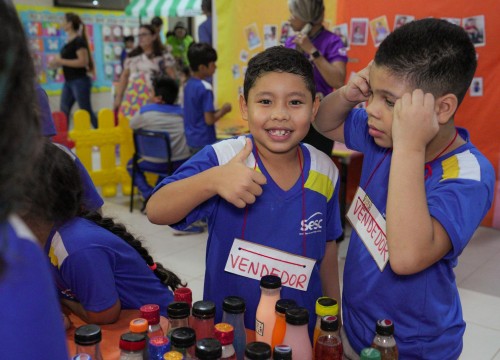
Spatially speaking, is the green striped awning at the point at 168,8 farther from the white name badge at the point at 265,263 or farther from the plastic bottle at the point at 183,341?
the plastic bottle at the point at 183,341

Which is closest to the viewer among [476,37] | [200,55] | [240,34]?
[476,37]

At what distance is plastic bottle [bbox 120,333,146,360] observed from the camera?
933 millimetres

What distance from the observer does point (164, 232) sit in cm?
435

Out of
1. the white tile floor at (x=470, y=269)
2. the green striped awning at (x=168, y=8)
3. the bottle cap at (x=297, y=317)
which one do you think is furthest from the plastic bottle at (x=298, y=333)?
the green striped awning at (x=168, y=8)

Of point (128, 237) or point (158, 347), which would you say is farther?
point (128, 237)

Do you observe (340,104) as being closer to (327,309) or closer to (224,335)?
(327,309)

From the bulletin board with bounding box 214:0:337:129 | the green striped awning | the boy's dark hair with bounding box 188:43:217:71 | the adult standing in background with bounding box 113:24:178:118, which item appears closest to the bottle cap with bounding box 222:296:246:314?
the boy's dark hair with bounding box 188:43:217:71

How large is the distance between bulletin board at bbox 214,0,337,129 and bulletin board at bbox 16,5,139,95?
427 centimetres

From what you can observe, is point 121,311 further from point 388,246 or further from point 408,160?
point 408,160

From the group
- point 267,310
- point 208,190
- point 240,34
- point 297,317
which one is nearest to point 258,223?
point 208,190

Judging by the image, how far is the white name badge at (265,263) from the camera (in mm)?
1352

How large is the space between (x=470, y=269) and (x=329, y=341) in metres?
2.92

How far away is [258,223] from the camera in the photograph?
1.38 m

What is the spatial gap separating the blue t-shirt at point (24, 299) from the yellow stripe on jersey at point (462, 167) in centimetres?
88
